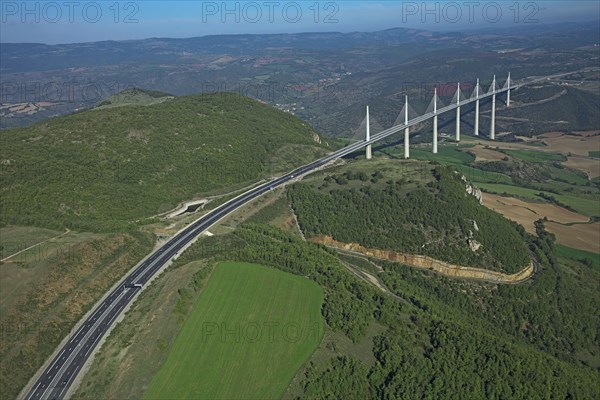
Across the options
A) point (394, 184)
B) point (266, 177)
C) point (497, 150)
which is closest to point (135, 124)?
point (266, 177)

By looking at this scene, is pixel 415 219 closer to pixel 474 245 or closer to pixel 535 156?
pixel 474 245

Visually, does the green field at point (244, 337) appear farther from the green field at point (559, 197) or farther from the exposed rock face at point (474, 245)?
the green field at point (559, 197)

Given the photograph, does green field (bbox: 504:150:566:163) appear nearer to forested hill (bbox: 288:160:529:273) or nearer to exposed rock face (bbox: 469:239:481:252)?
forested hill (bbox: 288:160:529:273)

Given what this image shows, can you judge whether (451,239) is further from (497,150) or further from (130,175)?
(497,150)

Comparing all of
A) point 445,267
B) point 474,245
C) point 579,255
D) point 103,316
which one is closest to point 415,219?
point 474,245

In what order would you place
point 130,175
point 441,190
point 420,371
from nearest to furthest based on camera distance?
point 420,371 → point 441,190 → point 130,175
